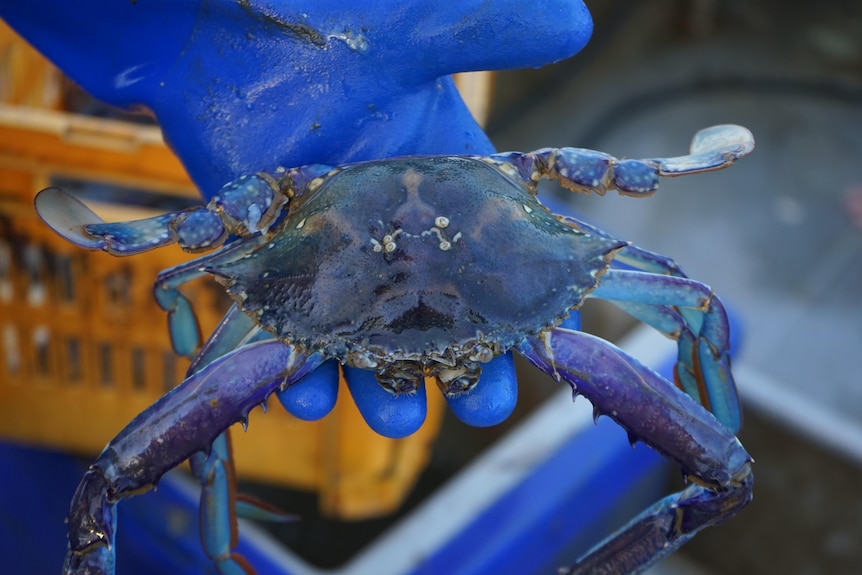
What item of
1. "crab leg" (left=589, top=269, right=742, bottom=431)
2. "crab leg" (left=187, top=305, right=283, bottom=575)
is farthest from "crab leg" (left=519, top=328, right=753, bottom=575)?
"crab leg" (left=187, top=305, right=283, bottom=575)

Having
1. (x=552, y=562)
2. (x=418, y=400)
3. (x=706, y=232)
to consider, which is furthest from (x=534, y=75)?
(x=418, y=400)

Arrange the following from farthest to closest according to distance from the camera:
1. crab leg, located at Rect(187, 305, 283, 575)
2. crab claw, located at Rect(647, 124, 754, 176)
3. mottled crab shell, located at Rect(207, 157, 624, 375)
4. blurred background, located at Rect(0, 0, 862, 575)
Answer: blurred background, located at Rect(0, 0, 862, 575) → crab leg, located at Rect(187, 305, 283, 575) → crab claw, located at Rect(647, 124, 754, 176) → mottled crab shell, located at Rect(207, 157, 624, 375)

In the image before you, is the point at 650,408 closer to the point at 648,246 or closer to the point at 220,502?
the point at 220,502

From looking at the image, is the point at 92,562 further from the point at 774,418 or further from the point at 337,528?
the point at 774,418

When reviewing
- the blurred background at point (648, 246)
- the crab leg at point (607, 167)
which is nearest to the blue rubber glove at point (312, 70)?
the crab leg at point (607, 167)

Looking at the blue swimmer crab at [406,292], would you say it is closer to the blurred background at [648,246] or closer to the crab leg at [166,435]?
the crab leg at [166,435]

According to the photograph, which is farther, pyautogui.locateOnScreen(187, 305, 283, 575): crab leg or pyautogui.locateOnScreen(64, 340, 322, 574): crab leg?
pyautogui.locateOnScreen(187, 305, 283, 575): crab leg

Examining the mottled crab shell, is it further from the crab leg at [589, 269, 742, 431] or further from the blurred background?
the blurred background
